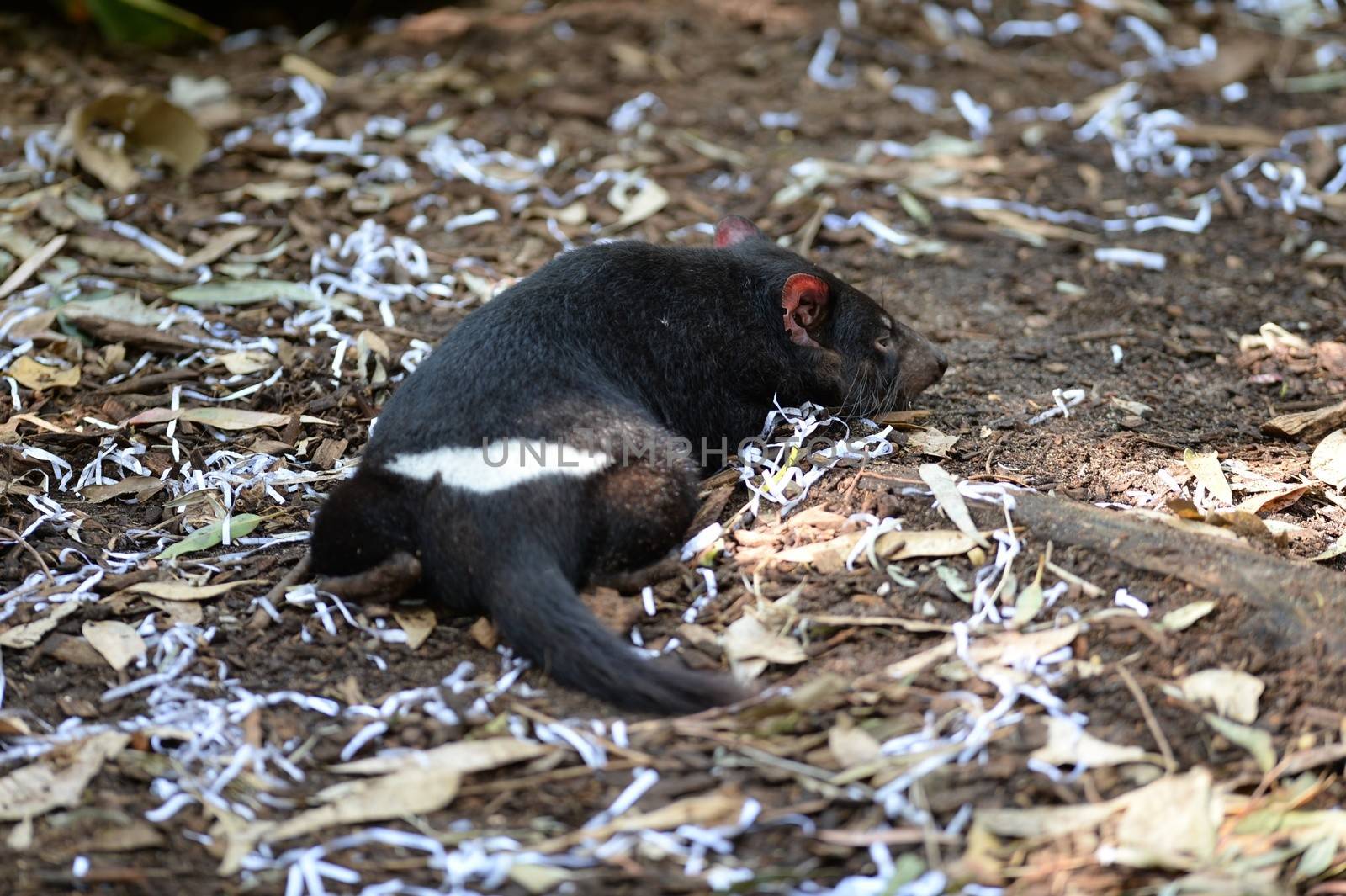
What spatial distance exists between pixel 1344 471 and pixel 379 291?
3.77 meters

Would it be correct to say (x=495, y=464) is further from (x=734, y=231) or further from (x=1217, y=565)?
(x=1217, y=565)

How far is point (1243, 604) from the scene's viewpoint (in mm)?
3451

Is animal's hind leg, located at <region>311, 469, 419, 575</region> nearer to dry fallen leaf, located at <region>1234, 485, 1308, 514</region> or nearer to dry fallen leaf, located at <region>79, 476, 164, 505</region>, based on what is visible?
dry fallen leaf, located at <region>79, 476, 164, 505</region>

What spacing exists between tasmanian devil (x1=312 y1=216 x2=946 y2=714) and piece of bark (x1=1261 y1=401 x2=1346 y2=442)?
3.86ft

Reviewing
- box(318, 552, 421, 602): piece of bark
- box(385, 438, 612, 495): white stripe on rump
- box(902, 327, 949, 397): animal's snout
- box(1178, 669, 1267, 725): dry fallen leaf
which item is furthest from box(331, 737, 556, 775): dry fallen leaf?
box(902, 327, 949, 397): animal's snout

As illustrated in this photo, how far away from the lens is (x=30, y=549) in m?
4.02

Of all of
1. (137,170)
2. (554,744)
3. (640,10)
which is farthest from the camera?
(640,10)

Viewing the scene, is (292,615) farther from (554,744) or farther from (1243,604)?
(1243,604)

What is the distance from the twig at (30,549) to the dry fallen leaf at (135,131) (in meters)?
2.69

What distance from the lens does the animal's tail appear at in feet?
10.7

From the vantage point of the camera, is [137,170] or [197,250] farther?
[137,170]

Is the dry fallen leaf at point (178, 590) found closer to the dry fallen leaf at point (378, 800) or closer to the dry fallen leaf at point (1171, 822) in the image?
the dry fallen leaf at point (378, 800)

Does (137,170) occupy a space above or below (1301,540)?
above

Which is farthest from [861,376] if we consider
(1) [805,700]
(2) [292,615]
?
(2) [292,615]
